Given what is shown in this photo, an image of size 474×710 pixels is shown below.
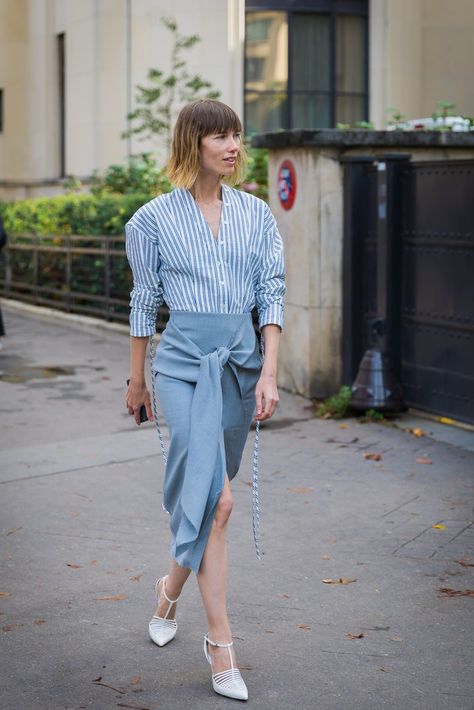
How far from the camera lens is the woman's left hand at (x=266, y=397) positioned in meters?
4.52

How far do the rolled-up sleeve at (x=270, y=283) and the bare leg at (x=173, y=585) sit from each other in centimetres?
95

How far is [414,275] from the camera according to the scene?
9.99m

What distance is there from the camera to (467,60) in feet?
86.6

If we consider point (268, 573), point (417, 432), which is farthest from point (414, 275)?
point (268, 573)

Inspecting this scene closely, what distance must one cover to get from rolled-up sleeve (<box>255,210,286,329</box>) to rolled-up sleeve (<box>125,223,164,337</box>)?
14.8 inches

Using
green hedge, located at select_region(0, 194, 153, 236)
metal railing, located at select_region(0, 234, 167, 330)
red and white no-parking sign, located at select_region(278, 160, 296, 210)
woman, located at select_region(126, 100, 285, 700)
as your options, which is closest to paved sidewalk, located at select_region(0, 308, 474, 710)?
woman, located at select_region(126, 100, 285, 700)

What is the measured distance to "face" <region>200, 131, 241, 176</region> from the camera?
4.52 meters

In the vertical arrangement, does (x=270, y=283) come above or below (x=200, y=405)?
above

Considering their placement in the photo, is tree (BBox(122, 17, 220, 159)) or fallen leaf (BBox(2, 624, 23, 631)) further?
tree (BBox(122, 17, 220, 159))

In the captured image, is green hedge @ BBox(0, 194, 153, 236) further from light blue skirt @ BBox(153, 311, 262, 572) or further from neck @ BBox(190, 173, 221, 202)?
light blue skirt @ BBox(153, 311, 262, 572)

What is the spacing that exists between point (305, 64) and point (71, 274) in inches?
384

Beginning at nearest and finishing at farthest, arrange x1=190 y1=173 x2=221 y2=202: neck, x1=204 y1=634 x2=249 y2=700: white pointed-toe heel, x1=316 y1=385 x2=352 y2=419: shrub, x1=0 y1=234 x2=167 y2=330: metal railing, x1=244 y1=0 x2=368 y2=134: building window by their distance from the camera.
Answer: x1=204 y1=634 x2=249 y2=700: white pointed-toe heel
x1=190 y1=173 x2=221 y2=202: neck
x1=316 y1=385 x2=352 y2=419: shrub
x1=0 y1=234 x2=167 y2=330: metal railing
x1=244 y1=0 x2=368 y2=134: building window

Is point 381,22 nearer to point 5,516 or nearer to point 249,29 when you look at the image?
point 249,29

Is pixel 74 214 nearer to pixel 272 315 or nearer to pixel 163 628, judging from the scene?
pixel 163 628
